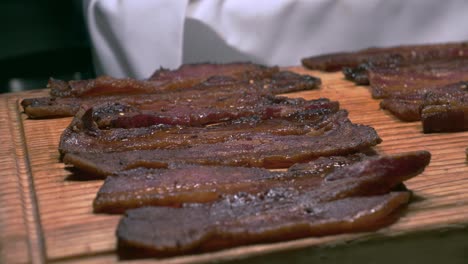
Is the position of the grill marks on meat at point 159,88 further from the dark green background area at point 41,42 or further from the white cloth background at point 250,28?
the dark green background area at point 41,42

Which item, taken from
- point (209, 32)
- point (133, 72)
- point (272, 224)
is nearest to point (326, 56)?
point (209, 32)

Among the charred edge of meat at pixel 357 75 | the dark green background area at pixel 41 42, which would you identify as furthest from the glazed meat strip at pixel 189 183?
the dark green background area at pixel 41 42

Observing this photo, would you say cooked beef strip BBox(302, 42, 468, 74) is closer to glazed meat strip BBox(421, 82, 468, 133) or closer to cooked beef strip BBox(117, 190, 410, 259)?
glazed meat strip BBox(421, 82, 468, 133)

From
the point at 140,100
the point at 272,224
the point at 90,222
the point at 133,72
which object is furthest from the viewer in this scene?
the point at 133,72

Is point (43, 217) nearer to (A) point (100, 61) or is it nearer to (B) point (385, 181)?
(B) point (385, 181)

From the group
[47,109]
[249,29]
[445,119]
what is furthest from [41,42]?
[445,119]

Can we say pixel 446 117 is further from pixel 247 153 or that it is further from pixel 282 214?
pixel 282 214
